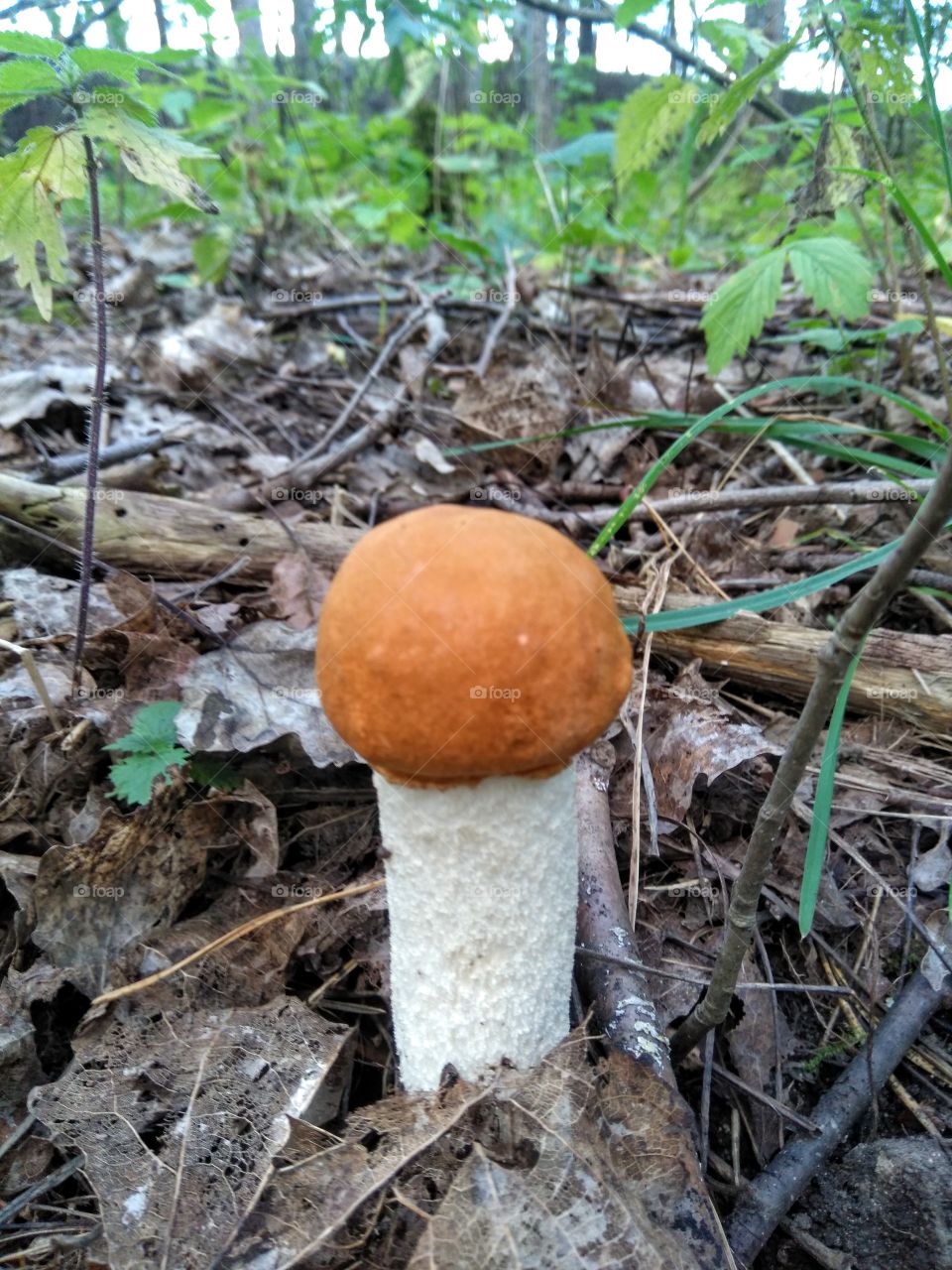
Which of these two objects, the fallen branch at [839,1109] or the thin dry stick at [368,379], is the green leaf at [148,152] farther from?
the fallen branch at [839,1109]

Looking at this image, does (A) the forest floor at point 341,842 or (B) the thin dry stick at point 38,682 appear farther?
(B) the thin dry stick at point 38,682

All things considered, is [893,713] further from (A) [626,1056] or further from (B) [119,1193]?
(B) [119,1193]

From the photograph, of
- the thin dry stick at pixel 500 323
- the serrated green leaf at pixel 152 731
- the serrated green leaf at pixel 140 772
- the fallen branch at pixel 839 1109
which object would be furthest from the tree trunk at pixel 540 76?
the fallen branch at pixel 839 1109

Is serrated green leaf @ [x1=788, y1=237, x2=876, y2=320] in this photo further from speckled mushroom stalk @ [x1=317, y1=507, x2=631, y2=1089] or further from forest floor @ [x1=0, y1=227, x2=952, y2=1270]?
speckled mushroom stalk @ [x1=317, y1=507, x2=631, y2=1089]

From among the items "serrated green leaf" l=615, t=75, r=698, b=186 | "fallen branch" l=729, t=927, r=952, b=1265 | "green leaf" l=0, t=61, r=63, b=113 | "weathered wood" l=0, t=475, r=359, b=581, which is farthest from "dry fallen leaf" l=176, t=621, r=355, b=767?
"serrated green leaf" l=615, t=75, r=698, b=186

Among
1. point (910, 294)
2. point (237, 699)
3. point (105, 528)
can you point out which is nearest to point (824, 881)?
point (237, 699)

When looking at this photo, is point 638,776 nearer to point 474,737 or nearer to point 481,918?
point 481,918
